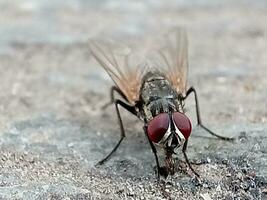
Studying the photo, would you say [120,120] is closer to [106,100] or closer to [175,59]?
[106,100]

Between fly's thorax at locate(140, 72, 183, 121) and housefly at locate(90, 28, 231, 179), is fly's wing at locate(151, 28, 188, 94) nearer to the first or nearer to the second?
housefly at locate(90, 28, 231, 179)

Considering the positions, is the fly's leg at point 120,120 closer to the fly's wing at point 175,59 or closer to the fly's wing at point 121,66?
the fly's wing at point 121,66

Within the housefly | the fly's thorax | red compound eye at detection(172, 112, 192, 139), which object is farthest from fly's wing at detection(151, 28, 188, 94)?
red compound eye at detection(172, 112, 192, 139)

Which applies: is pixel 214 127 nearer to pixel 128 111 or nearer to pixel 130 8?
pixel 128 111

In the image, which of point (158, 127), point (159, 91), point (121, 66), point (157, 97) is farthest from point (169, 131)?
point (121, 66)

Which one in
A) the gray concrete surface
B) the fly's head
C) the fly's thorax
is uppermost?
the fly's head

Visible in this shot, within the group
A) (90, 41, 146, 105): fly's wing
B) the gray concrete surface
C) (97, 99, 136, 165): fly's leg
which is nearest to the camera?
the gray concrete surface

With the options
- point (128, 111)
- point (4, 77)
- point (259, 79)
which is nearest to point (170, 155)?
point (128, 111)
